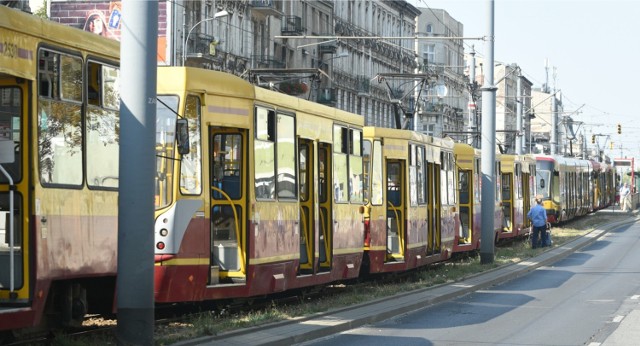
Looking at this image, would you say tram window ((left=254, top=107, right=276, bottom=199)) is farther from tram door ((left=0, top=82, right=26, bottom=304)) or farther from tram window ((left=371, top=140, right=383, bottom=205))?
tram window ((left=371, top=140, right=383, bottom=205))

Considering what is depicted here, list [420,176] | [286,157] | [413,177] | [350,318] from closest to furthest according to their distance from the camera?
[350,318] < [286,157] < [413,177] < [420,176]

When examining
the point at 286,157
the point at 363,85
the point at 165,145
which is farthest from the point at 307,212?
the point at 363,85

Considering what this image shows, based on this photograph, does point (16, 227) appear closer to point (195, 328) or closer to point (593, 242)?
point (195, 328)

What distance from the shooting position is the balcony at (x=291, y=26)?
68.9 metres

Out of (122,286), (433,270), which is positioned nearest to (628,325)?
(122,286)

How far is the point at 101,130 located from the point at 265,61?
169 ft

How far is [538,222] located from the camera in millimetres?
39969

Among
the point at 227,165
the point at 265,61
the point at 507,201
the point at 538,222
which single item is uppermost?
the point at 265,61

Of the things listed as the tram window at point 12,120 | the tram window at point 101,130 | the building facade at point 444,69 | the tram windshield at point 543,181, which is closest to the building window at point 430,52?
the building facade at point 444,69

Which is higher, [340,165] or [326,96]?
[326,96]

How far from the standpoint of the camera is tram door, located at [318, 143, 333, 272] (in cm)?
2112

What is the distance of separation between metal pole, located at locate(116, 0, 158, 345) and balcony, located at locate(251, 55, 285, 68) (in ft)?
165

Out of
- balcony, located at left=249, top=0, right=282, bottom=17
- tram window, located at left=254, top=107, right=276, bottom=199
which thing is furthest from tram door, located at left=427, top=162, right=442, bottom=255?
balcony, located at left=249, top=0, right=282, bottom=17

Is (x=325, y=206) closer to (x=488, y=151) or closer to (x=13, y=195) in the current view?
(x=13, y=195)
